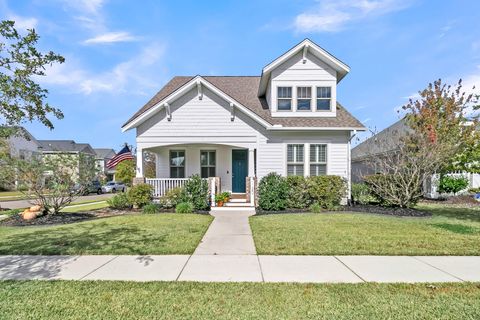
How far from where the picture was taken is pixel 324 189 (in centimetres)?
1248

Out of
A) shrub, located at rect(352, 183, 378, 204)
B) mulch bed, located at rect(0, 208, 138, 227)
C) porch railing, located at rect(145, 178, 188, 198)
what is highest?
porch railing, located at rect(145, 178, 188, 198)

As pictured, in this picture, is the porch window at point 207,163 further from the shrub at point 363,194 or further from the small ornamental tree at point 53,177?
the shrub at point 363,194

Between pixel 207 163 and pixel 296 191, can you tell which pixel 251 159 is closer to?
pixel 296 191

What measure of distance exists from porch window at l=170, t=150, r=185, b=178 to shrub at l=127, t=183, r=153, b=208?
10.1 ft

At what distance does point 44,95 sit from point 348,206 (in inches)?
486

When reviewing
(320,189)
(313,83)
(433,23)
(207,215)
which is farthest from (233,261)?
(433,23)

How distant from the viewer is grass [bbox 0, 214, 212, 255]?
6168 millimetres

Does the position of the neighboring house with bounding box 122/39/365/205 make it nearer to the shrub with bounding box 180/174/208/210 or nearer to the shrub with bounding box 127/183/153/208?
the shrub with bounding box 127/183/153/208

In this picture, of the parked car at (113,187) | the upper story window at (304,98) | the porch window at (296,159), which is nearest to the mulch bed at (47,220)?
the porch window at (296,159)

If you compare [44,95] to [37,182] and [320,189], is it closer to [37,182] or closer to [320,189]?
[37,182]

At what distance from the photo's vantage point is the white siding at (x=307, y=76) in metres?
14.3

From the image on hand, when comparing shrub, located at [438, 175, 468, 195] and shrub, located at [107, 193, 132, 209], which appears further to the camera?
shrub, located at [438, 175, 468, 195]

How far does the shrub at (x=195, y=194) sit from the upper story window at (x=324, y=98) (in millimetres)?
7280

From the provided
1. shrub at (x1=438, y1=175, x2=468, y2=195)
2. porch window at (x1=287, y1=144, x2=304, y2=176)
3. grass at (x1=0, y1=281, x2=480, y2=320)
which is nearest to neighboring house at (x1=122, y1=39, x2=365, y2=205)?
porch window at (x1=287, y1=144, x2=304, y2=176)
